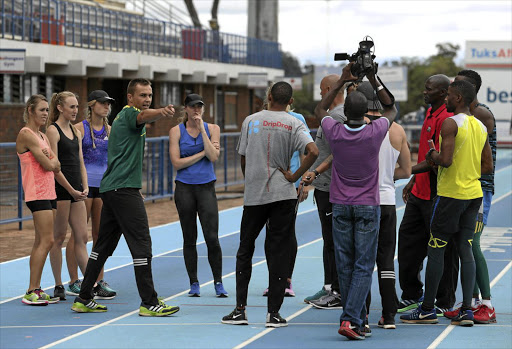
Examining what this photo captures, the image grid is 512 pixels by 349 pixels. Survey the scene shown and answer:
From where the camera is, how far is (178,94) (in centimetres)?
3853

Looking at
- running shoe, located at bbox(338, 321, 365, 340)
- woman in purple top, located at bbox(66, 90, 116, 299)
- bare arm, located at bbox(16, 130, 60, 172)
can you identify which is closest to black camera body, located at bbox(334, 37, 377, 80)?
running shoe, located at bbox(338, 321, 365, 340)

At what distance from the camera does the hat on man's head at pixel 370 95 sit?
830 centimetres

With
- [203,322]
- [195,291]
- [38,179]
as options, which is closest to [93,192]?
[38,179]

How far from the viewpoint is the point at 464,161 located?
27.2ft

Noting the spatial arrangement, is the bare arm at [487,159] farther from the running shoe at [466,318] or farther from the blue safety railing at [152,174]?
the blue safety railing at [152,174]

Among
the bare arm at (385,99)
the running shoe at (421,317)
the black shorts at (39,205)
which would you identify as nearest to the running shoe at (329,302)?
the running shoe at (421,317)

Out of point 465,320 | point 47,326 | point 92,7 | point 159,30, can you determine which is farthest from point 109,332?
point 159,30

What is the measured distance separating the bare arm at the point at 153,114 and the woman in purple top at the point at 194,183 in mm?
1317

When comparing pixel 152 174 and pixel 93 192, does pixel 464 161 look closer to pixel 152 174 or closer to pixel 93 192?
pixel 93 192

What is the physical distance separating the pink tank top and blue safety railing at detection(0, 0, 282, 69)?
16.6 metres

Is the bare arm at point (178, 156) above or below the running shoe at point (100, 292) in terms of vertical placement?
above

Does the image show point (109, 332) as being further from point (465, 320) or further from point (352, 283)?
point (465, 320)

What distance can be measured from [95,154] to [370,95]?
307 centimetres

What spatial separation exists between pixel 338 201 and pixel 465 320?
158 centimetres
